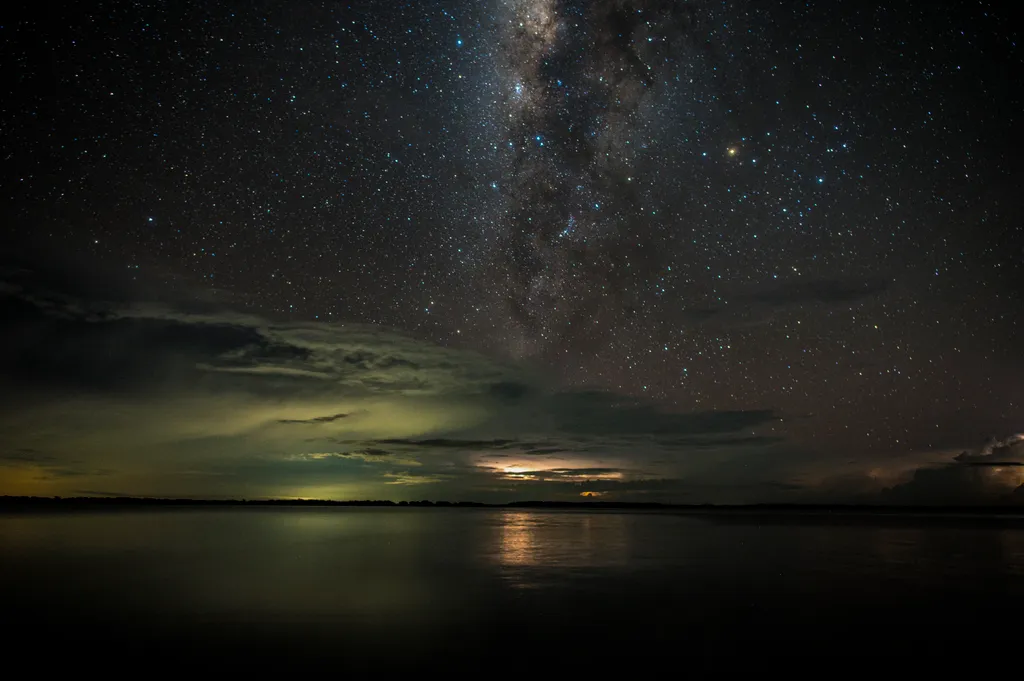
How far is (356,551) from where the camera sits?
31.8 meters

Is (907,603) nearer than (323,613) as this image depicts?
No

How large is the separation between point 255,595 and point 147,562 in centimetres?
1139

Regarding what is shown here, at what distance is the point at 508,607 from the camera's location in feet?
53.6

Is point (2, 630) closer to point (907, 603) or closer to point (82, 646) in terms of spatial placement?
point (82, 646)

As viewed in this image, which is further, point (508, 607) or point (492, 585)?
point (492, 585)

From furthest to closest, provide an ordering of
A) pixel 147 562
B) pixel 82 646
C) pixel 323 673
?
pixel 147 562 → pixel 82 646 → pixel 323 673

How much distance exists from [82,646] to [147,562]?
51.4ft

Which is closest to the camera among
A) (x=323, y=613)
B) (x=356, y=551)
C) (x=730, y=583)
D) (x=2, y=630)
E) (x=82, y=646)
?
(x=82, y=646)

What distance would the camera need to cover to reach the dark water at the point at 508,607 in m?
12.0

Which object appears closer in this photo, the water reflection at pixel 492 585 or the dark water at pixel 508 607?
the dark water at pixel 508 607

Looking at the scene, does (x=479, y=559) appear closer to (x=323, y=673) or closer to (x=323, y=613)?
(x=323, y=613)

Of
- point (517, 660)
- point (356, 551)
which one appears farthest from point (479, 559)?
point (517, 660)

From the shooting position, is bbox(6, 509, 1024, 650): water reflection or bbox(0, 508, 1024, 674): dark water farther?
bbox(6, 509, 1024, 650): water reflection

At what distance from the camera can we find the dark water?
39.3 feet
